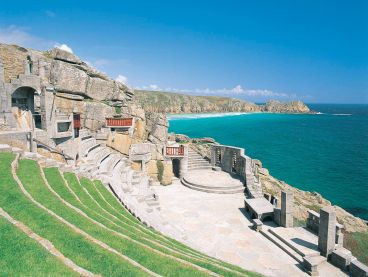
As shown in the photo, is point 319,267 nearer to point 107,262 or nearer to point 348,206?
point 107,262

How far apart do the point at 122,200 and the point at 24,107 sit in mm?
16953

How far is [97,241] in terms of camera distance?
9.73 metres

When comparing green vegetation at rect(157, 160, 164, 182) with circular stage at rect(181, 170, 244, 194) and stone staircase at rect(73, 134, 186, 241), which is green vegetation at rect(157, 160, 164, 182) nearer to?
stone staircase at rect(73, 134, 186, 241)

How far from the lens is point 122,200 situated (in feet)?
61.3

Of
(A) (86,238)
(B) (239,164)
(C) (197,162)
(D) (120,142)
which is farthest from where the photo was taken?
(C) (197,162)

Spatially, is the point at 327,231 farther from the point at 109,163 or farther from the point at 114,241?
the point at 109,163

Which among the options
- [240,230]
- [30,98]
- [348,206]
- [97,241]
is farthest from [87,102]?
[348,206]

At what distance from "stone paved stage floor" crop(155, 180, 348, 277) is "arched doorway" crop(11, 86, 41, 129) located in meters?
14.5

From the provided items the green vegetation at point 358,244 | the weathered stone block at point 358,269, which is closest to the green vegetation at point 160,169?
the green vegetation at point 358,244

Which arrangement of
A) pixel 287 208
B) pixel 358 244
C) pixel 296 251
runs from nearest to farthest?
pixel 296 251, pixel 287 208, pixel 358 244

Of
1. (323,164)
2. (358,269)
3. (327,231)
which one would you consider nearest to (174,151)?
(327,231)

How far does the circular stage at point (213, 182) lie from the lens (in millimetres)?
26625

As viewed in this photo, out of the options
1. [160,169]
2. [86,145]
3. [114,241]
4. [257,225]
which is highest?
[86,145]

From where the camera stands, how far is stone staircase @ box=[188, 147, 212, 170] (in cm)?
3353
